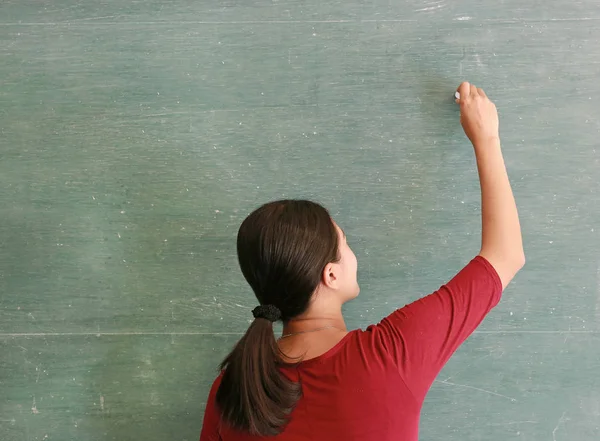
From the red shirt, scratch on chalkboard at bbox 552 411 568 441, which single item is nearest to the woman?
the red shirt

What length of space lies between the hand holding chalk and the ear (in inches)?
14.7

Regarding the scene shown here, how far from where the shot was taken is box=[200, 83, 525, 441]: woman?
0.62 m

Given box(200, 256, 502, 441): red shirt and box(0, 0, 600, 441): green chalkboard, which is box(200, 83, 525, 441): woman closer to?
box(200, 256, 502, 441): red shirt

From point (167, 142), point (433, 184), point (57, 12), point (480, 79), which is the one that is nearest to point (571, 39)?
point (480, 79)

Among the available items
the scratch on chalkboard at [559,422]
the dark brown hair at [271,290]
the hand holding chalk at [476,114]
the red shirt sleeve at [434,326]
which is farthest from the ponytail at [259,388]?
the scratch on chalkboard at [559,422]

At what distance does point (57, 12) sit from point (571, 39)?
1009mm

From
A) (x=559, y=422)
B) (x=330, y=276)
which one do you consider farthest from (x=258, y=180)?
(x=559, y=422)

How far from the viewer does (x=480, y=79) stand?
923 millimetres

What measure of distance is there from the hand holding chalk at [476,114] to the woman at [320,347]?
256 millimetres

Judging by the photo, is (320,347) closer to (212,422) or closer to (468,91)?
(212,422)

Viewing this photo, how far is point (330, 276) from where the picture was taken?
672 millimetres

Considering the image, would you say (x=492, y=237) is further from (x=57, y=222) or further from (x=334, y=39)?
(x=57, y=222)

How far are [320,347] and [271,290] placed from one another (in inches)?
4.2

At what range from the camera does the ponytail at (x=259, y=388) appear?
625 mm
